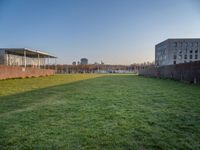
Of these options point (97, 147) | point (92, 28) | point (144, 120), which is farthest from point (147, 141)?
point (92, 28)

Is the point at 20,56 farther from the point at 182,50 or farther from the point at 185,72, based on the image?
the point at 182,50

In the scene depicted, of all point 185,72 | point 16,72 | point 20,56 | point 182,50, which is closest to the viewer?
point 185,72

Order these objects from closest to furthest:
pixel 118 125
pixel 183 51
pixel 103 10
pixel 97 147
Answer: pixel 97 147 < pixel 118 125 < pixel 103 10 < pixel 183 51

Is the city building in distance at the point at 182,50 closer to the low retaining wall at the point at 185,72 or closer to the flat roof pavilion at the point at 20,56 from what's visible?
the flat roof pavilion at the point at 20,56

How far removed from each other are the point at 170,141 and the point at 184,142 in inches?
7.0

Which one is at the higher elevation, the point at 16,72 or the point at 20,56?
the point at 20,56

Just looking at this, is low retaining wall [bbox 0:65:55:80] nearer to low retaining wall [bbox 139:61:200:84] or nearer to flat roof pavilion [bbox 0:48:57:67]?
flat roof pavilion [bbox 0:48:57:67]

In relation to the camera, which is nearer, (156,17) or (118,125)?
(118,125)

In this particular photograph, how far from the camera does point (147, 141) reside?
7.29 ft

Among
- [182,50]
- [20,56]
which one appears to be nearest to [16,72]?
[20,56]

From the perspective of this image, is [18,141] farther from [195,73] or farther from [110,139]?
[195,73]

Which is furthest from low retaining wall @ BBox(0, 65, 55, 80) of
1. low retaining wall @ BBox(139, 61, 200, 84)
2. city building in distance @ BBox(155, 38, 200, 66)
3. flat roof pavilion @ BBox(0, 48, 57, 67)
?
city building in distance @ BBox(155, 38, 200, 66)

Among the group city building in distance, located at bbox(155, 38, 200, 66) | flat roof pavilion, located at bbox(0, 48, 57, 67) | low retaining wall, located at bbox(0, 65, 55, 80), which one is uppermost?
city building in distance, located at bbox(155, 38, 200, 66)

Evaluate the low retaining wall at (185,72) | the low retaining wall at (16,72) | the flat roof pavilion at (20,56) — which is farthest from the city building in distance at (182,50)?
the low retaining wall at (16,72)
